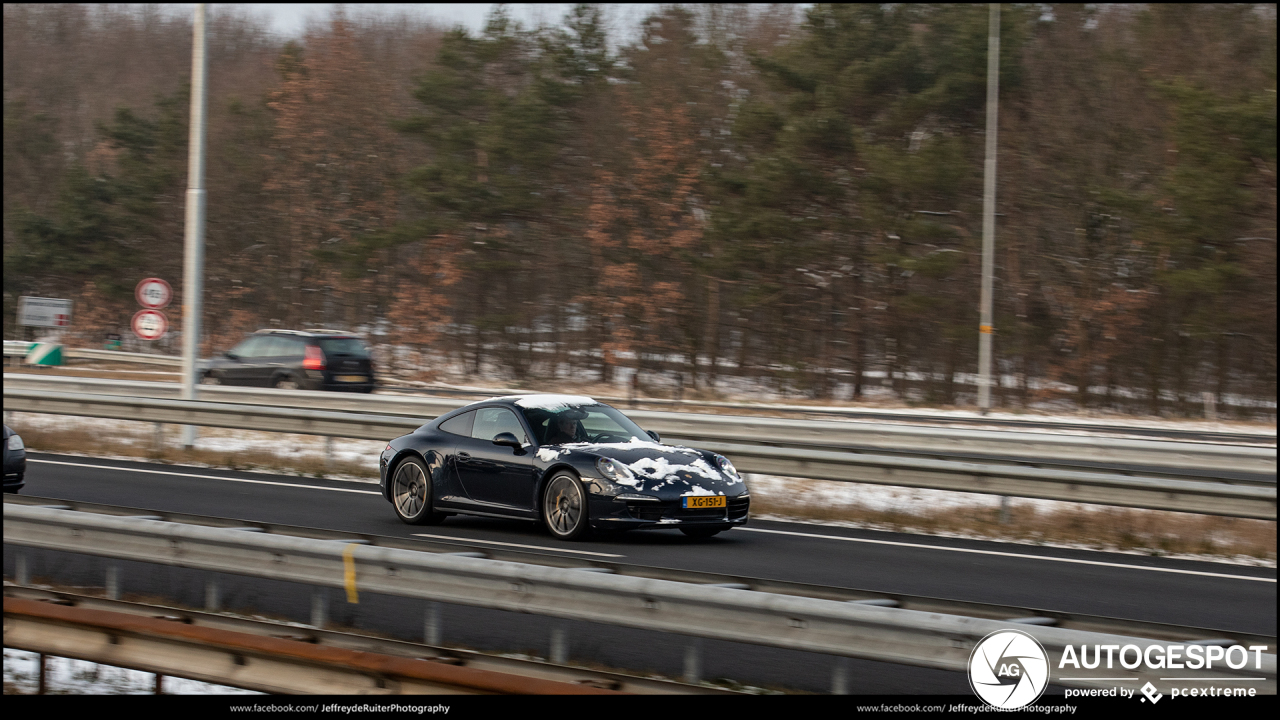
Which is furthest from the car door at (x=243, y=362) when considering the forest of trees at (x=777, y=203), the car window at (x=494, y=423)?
the car window at (x=494, y=423)

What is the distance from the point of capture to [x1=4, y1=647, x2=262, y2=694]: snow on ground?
6301 mm

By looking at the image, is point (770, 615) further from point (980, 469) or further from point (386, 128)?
point (386, 128)

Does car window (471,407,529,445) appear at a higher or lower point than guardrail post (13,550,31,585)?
higher

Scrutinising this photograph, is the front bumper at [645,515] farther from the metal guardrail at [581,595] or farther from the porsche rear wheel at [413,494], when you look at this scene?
the metal guardrail at [581,595]

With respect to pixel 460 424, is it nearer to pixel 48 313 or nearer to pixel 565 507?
pixel 565 507

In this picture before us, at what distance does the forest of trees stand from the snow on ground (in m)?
31.9

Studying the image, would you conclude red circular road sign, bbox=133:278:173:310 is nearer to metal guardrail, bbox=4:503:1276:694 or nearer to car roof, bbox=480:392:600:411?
car roof, bbox=480:392:600:411

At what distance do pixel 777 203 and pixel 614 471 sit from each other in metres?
28.7

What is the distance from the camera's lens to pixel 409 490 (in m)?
12.6

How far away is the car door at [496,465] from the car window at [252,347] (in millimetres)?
17097

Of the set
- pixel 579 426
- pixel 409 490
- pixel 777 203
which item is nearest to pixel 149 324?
pixel 409 490

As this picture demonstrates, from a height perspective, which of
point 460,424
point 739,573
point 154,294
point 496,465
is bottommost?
point 739,573

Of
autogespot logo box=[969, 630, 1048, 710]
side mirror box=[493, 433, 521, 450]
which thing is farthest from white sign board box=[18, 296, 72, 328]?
autogespot logo box=[969, 630, 1048, 710]

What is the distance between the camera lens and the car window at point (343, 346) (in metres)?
27.2
